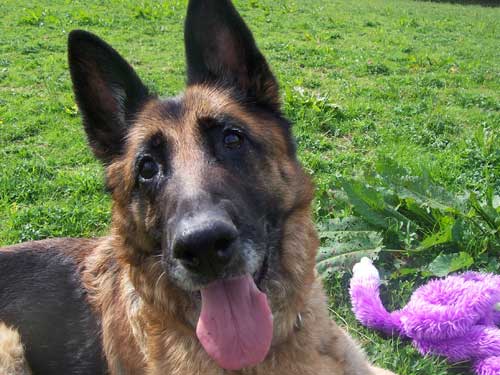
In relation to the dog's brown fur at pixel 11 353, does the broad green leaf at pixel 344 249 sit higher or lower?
higher

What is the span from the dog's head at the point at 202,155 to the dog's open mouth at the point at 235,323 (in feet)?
0.08

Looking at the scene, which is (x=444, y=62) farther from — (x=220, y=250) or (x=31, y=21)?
(x=31, y=21)

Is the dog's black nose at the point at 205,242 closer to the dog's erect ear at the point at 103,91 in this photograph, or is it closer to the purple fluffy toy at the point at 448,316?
the dog's erect ear at the point at 103,91

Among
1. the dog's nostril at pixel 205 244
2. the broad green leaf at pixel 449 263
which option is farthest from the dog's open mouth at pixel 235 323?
the broad green leaf at pixel 449 263

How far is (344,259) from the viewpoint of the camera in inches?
162

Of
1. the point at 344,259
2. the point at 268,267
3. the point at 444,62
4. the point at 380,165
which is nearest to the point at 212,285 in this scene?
the point at 268,267

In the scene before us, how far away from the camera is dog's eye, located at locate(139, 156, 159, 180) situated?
289 centimetres

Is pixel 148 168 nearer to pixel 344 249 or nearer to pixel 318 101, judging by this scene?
pixel 344 249

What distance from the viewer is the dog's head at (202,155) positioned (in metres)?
2.57

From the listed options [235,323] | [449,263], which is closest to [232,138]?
[235,323]

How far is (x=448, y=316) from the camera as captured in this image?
3445 millimetres

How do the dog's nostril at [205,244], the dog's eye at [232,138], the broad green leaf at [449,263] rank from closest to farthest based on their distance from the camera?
the dog's nostril at [205,244]
the dog's eye at [232,138]
the broad green leaf at [449,263]

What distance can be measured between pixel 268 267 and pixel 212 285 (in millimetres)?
361

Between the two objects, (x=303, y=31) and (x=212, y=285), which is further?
(x=303, y=31)
